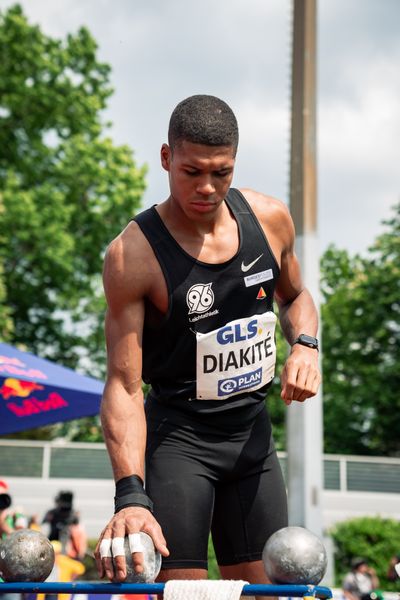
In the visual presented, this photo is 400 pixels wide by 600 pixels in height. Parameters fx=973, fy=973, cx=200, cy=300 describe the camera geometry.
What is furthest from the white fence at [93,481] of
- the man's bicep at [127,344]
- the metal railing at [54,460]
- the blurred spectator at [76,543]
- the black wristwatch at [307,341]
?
the man's bicep at [127,344]

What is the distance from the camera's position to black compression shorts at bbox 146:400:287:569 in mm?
3195

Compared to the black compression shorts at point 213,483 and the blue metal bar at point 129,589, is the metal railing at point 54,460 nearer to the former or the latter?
the black compression shorts at point 213,483

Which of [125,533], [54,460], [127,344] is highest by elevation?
[54,460]

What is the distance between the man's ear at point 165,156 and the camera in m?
3.22

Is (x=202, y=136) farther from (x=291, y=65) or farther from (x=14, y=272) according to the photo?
(x=14, y=272)

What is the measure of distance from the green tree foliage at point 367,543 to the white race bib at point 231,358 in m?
17.8

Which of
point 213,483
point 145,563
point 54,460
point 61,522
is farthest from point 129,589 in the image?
point 54,460

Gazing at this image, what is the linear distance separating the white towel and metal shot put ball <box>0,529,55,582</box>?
376 mm

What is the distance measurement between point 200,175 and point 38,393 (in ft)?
17.6

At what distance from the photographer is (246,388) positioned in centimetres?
334

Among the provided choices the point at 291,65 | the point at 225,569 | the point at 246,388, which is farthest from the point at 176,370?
the point at 291,65

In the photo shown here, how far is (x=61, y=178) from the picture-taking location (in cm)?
2503

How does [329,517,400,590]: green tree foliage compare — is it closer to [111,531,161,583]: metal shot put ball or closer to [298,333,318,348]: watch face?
[298,333,318,348]: watch face

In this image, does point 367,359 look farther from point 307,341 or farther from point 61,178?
point 307,341
